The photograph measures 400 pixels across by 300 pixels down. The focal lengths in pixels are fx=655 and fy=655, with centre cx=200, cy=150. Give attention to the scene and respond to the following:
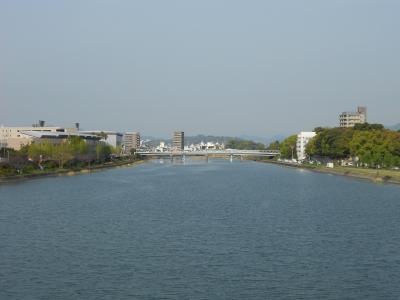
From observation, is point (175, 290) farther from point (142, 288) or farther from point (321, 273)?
point (321, 273)

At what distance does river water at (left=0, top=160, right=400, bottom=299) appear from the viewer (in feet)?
52.3

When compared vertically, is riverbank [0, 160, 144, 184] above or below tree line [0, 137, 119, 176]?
below

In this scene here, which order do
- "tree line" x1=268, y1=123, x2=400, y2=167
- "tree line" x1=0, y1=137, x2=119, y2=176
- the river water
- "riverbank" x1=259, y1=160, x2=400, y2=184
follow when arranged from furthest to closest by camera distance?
"tree line" x1=268, y1=123, x2=400, y2=167 → "tree line" x1=0, y1=137, x2=119, y2=176 → "riverbank" x1=259, y1=160, x2=400, y2=184 → the river water

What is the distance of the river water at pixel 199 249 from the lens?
627 inches

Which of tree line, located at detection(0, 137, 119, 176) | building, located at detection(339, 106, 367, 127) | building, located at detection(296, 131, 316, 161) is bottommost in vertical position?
tree line, located at detection(0, 137, 119, 176)

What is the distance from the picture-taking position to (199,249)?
20703 mm

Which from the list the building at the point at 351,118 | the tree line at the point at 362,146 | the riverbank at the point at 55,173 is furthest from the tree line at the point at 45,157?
the building at the point at 351,118

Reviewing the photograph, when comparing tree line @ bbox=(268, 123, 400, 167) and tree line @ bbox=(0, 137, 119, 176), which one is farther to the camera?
tree line @ bbox=(268, 123, 400, 167)

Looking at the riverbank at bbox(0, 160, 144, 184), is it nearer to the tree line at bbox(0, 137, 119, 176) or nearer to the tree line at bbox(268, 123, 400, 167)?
the tree line at bbox(0, 137, 119, 176)

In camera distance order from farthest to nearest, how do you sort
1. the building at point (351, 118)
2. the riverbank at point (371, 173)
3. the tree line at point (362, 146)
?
the building at point (351, 118) → the tree line at point (362, 146) → the riverbank at point (371, 173)

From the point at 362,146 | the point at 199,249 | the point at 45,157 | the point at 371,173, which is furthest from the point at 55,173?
the point at 199,249

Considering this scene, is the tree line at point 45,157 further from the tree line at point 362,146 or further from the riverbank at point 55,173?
the tree line at point 362,146

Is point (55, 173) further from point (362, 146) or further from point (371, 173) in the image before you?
point (362, 146)

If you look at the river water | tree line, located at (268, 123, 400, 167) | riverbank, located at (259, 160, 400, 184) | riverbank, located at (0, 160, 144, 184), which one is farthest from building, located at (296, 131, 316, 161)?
the river water
